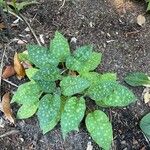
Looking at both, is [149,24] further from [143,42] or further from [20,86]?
[20,86]

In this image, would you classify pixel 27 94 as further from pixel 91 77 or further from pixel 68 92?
pixel 91 77

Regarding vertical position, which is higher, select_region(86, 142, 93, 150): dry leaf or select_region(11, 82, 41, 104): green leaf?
select_region(11, 82, 41, 104): green leaf

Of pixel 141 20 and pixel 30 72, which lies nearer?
pixel 30 72

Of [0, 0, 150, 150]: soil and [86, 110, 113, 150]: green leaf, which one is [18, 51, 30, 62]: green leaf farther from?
[86, 110, 113, 150]: green leaf

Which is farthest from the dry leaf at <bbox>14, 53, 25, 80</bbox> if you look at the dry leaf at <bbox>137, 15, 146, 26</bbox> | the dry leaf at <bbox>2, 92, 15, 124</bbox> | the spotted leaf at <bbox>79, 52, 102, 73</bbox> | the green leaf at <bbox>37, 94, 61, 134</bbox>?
the dry leaf at <bbox>137, 15, 146, 26</bbox>

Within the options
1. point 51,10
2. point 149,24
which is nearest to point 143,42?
point 149,24

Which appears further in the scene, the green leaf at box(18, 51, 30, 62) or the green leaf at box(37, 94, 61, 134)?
the green leaf at box(18, 51, 30, 62)

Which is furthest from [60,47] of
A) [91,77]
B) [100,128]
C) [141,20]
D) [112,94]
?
[141,20]
